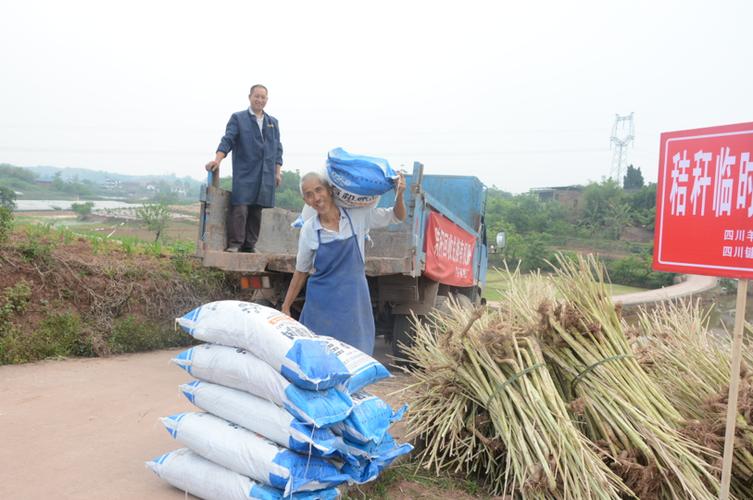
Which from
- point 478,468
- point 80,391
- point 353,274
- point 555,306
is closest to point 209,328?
point 353,274

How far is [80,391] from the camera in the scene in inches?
184

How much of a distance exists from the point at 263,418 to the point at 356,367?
518mm

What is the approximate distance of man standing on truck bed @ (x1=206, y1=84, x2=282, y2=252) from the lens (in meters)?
5.54

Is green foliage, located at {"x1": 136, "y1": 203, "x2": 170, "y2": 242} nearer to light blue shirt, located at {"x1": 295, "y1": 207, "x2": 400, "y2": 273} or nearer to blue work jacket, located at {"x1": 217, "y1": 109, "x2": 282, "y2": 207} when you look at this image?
blue work jacket, located at {"x1": 217, "y1": 109, "x2": 282, "y2": 207}

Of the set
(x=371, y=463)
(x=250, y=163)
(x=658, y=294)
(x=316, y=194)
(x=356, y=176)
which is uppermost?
(x=250, y=163)

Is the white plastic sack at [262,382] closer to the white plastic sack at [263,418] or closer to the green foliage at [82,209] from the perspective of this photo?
the white plastic sack at [263,418]

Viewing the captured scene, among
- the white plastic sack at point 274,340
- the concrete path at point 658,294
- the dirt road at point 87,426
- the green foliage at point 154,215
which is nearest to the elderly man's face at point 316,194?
the white plastic sack at point 274,340

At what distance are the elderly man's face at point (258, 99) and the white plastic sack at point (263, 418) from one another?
123 inches

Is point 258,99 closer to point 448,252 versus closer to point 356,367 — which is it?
point 448,252

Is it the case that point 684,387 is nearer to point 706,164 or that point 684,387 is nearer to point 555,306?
point 555,306

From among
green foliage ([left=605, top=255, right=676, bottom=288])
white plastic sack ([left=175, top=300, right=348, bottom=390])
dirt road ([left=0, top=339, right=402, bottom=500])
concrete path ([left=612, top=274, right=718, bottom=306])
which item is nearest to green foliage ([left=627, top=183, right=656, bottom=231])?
concrete path ([left=612, top=274, right=718, bottom=306])

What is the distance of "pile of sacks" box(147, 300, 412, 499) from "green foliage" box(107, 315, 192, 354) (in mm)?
3462

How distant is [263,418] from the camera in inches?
108

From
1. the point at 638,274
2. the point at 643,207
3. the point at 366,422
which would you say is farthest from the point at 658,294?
the point at 643,207
